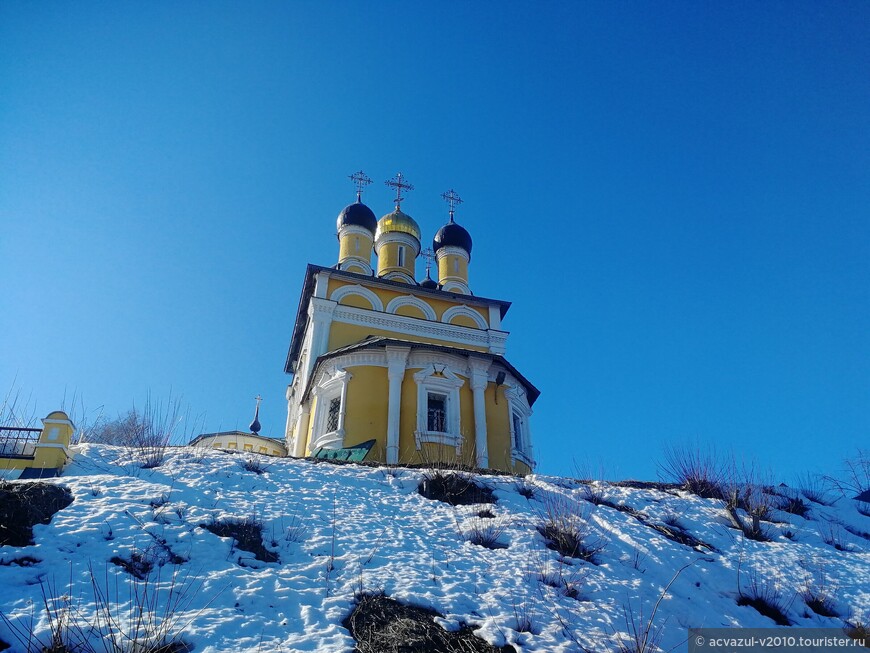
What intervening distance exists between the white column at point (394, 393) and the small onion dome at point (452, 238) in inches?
493

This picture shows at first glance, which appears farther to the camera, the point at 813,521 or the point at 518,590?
the point at 813,521

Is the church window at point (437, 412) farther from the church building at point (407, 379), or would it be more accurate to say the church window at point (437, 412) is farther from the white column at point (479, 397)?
the white column at point (479, 397)

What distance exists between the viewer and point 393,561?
5883 millimetres

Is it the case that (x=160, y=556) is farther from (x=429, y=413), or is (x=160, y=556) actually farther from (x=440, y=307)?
(x=440, y=307)

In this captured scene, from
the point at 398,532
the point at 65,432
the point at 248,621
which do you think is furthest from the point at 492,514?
the point at 65,432

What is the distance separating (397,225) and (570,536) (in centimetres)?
2185

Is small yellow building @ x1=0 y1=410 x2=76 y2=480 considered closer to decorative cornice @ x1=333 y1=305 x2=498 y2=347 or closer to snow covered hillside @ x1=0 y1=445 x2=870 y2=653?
snow covered hillside @ x1=0 y1=445 x2=870 y2=653

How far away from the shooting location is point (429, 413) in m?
15.3

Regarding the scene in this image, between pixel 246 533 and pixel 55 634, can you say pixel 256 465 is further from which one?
pixel 55 634

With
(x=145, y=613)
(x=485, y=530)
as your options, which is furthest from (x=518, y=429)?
(x=145, y=613)

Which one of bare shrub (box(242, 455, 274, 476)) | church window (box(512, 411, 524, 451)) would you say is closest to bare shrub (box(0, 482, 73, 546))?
bare shrub (box(242, 455, 274, 476))

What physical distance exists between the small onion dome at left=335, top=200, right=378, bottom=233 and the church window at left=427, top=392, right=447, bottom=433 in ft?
40.9

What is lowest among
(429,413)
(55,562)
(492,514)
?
(55,562)

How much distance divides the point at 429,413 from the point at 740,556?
923 centimetres
